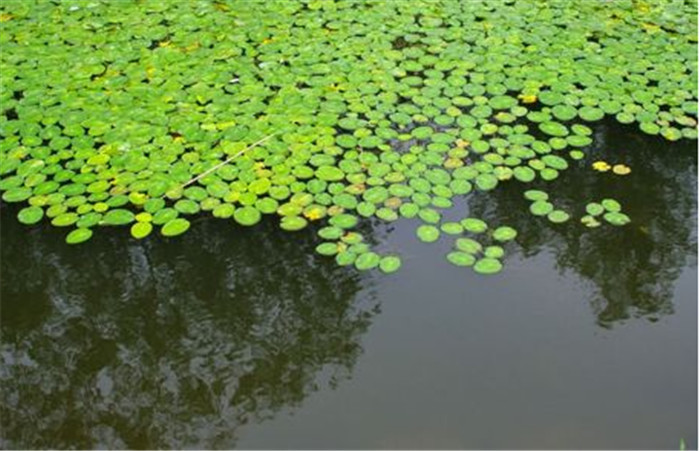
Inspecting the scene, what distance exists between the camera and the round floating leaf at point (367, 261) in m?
2.66

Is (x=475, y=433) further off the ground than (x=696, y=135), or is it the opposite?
(x=696, y=135)

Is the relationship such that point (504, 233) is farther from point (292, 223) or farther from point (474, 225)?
point (292, 223)

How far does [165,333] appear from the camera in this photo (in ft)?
8.23

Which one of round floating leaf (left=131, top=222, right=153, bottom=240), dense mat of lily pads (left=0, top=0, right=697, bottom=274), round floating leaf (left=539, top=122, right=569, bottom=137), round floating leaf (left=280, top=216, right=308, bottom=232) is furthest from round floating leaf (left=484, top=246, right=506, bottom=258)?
round floating leaf (left=131, top=222, right=153, bottom=240)

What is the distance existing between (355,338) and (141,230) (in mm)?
832

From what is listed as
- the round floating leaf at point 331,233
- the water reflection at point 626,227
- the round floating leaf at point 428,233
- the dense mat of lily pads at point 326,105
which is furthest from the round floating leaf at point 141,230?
the water reflection at point 626,227

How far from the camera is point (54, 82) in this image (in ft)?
12.0

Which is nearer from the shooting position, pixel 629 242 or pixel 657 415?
pixel 657 415

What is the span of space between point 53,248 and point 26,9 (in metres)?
2.10

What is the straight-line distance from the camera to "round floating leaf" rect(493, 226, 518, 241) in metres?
2.78

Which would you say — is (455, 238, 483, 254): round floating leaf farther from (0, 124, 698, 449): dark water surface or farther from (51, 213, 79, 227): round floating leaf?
(51, 213, 79, 227): round floating leaf

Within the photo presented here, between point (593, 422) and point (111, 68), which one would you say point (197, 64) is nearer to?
point (111, 68)

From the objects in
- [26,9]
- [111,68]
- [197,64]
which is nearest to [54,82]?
[111,68]

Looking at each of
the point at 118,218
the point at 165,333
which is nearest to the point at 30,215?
the point at 118,218
